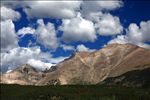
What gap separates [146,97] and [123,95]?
13.0ft

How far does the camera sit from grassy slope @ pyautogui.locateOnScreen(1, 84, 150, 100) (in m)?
64.4

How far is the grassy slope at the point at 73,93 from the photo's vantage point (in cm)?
6438

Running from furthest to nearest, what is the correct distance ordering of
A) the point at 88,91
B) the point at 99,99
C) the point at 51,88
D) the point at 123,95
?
the point at 51,88, the point at 88,91, the point at 123,95, the point at 99,99

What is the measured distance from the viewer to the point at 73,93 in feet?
229

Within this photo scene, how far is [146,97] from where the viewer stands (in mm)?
65250

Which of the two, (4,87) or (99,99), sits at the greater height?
(4,87)

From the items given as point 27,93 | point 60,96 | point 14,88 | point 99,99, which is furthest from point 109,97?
point 14,88

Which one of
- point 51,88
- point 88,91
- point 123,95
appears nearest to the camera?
point 123,95

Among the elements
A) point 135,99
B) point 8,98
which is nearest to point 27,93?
point 8,98

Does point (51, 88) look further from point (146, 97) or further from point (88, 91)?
point (146, 97)

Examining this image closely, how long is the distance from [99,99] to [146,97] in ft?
29.4

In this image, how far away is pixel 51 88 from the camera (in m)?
77.4

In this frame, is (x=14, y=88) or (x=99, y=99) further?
(x=14, y=88)

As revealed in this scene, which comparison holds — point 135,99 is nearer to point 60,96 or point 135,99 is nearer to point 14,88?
point 60,96
